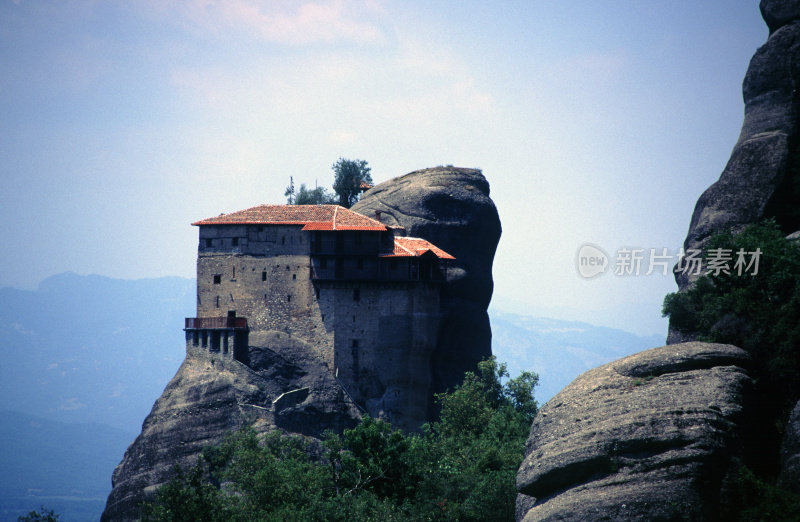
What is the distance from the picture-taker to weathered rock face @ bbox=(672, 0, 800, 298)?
4600 cm

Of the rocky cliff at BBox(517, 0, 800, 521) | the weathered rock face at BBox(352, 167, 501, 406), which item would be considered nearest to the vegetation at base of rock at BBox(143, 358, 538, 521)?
the weathered rock face at BBox(352, 167, 501, 406)

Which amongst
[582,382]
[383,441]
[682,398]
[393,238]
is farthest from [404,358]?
[682,398]

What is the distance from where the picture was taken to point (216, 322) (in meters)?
59.6

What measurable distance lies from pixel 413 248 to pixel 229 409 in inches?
703

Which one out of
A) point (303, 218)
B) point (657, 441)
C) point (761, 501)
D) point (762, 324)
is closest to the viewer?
point (761, 501)

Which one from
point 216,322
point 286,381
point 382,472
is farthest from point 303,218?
point 382,472

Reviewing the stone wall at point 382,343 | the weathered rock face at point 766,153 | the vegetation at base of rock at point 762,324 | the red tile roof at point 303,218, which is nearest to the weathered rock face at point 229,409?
the stone wall at point 382,343

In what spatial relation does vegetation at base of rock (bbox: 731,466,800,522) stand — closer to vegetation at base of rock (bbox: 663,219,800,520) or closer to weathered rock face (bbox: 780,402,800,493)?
vegetation at base of rock (bbox: 663,219,800,520)

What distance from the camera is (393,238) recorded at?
60031mm

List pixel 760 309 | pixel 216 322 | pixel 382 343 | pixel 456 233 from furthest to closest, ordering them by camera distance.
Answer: pixel 456 233, pixel 216 322, pixel 382 343, pixel 760 309

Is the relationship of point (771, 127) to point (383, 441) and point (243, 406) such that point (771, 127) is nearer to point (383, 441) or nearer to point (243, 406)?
point (383, 441)

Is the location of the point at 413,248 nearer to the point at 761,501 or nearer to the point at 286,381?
the point at 286,381

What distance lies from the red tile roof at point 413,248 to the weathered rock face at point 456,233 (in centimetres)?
306

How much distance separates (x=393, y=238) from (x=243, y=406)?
16684mm
